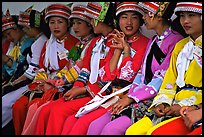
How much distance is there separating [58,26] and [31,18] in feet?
1.72

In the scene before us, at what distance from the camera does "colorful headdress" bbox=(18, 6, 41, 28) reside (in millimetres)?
4230

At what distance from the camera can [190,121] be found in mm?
2223

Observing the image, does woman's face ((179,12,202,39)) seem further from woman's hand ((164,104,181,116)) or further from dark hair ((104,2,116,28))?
dark hair ((104,2,116,28))

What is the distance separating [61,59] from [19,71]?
2.20 feet

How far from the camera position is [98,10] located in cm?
342

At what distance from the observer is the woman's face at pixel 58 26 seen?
387 centimetres

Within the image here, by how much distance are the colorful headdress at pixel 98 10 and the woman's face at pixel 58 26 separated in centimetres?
48

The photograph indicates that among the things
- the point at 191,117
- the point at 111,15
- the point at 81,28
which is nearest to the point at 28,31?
the point at 81,28

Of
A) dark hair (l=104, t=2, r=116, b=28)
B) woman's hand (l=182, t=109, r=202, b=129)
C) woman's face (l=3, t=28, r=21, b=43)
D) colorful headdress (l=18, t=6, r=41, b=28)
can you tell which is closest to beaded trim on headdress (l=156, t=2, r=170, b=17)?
dark hair (l=104, t=2, r=116, b=28)

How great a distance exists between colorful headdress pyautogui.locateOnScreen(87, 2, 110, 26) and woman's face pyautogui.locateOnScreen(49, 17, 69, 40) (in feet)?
1.57

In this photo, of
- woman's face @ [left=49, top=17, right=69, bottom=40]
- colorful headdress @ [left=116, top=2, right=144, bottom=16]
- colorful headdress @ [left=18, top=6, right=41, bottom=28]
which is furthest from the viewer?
colorful headdress @ [left=18, top=6, right=41, bottom=28]

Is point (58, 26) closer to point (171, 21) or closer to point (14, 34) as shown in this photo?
point (14, 34)

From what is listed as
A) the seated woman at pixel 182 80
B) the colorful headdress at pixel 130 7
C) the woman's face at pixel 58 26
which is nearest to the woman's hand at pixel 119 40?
the colorful headdress at pixel 130 7

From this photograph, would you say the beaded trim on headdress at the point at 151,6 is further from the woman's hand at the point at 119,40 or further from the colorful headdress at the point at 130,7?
the woman's hand at the point at 119,40
